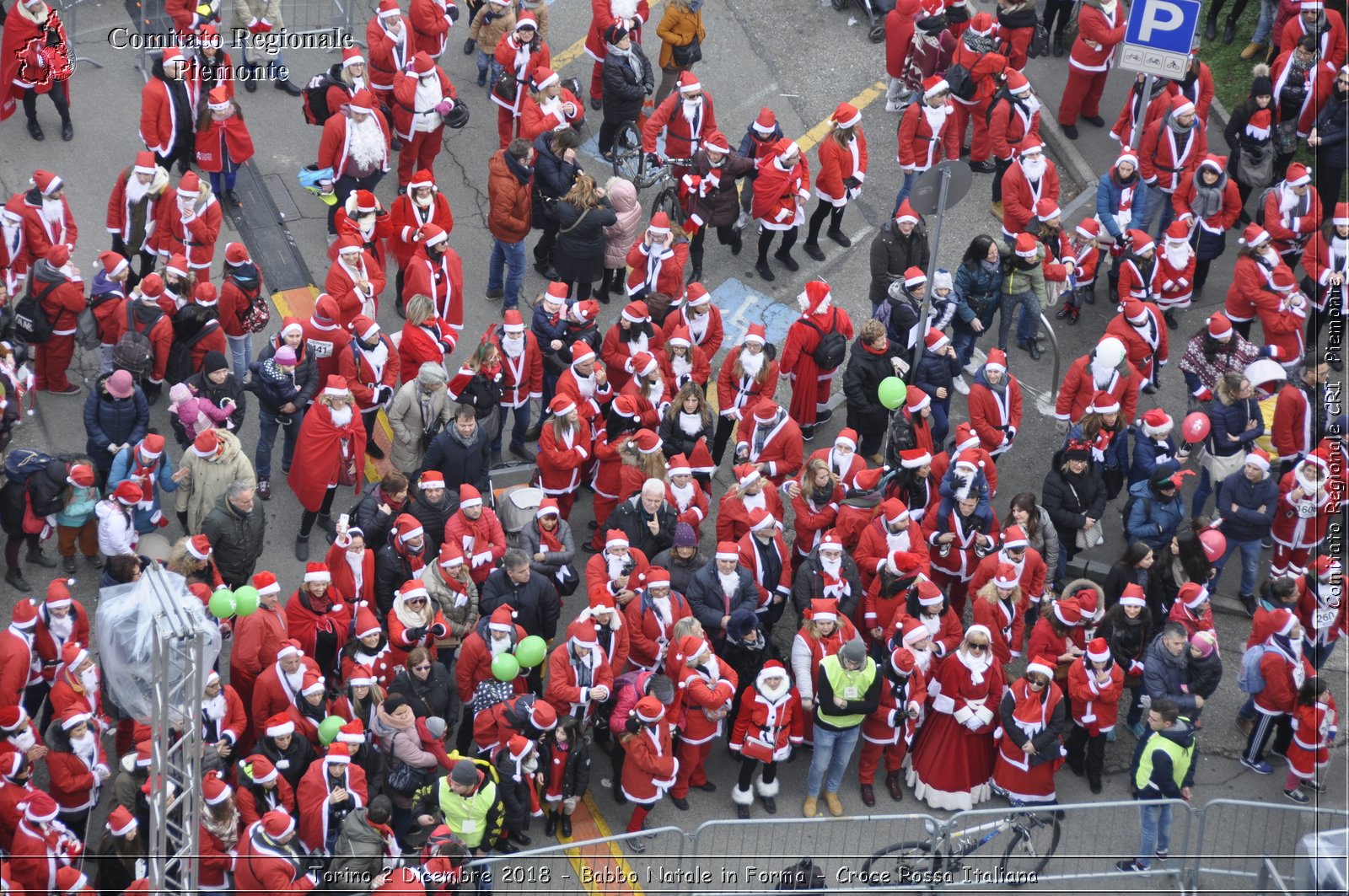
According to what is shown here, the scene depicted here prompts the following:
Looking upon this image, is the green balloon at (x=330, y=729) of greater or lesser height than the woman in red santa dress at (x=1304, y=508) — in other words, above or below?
above

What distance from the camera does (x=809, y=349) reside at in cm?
1680

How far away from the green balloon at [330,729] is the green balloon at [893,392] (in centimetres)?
554

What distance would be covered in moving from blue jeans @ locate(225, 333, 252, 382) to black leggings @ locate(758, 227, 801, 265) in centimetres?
507

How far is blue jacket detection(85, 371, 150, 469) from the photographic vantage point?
15086 millimetres

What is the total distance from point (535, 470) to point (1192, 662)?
217 inches

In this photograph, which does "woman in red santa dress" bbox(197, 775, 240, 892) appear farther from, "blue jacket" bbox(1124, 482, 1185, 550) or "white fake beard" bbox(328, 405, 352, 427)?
"blue jacket" bbox(1124, 482, 1185, 550)

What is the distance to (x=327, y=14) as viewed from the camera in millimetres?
21031

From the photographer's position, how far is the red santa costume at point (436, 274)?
54.4 ft

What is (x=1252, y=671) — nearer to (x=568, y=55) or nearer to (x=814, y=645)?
(x=814, y=645)

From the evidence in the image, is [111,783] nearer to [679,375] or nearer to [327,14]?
[679,375]

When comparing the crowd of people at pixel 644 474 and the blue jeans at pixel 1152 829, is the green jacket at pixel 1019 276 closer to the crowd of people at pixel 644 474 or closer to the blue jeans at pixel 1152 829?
the crowd of people at pixel 644 474

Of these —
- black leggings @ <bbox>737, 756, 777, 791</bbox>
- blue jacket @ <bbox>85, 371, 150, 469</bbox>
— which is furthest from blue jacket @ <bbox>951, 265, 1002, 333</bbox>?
blue jacket @ <bbox>85, 371, 150, 469</bbox>

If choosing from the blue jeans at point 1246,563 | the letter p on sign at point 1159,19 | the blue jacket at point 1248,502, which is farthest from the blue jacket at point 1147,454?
the letter p on sign at point 1159,19

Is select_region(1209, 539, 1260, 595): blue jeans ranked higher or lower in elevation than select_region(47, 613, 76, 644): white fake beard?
lower
